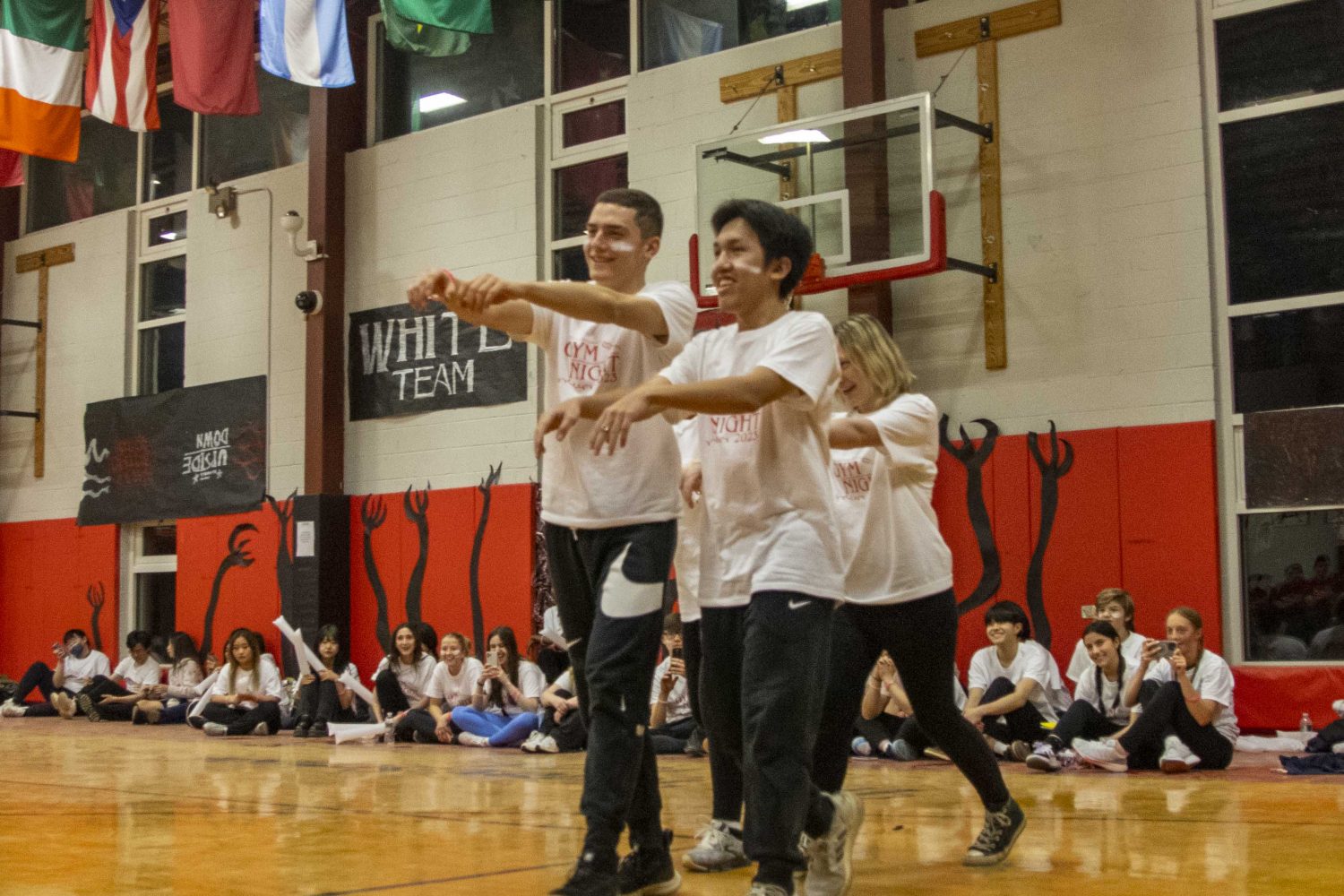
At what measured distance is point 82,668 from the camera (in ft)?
52.2

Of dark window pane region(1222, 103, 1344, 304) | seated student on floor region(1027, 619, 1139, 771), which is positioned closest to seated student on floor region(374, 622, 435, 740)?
seated student on floor region(1027, 619, 1139, 771)

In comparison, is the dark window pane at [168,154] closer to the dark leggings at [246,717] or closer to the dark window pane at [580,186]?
the dark window pane at [580,186]

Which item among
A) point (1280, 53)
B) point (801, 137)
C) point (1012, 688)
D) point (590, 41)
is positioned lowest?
point (1012, 688)

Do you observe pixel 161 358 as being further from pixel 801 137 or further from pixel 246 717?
pixel 801 137

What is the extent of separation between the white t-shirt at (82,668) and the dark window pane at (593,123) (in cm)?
773

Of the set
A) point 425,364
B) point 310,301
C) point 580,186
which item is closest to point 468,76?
point 580,186

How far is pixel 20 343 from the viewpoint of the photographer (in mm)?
18109

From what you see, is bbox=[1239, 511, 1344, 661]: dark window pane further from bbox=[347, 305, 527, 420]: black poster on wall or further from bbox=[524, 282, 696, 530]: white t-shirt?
bbox=[524, 282, 696, 530]: white t-shirt

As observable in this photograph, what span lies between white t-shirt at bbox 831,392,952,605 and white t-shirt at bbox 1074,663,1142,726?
4.85 m

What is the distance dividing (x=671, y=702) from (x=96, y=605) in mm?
9295

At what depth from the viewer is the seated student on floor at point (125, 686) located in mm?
14789

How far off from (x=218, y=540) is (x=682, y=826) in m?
11.3

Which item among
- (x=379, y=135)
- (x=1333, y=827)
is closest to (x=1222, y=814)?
(x=1333, y=827)

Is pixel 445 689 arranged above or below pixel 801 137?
below
